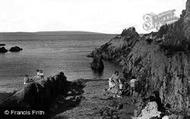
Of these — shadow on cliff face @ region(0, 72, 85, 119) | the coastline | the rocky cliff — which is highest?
the rocky cliff

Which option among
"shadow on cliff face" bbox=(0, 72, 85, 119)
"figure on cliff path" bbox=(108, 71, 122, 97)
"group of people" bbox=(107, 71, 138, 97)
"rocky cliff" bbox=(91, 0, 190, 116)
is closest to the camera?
"shadow on cliff face" bbox=(0, 72, 85, 119)

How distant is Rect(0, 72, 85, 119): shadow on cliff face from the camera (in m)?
68.7

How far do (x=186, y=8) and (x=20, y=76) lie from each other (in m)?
87.5

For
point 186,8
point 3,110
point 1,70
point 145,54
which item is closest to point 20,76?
point 1,70

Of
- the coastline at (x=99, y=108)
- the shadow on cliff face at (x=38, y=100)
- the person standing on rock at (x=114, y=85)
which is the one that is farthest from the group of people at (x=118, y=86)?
the shadow on cliff face at (x=38, y=100)

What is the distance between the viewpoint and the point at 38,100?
75.1m

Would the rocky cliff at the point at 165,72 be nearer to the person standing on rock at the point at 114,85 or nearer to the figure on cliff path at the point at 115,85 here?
the figure on cliff path at the point at 115,85

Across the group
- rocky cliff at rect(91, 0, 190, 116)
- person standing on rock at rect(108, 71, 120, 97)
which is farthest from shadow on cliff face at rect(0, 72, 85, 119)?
rocky cliff at rect(91, 0, 190, 116)

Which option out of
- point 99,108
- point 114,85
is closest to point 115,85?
point 114,85

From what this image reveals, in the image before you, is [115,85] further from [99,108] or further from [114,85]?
[99,108]

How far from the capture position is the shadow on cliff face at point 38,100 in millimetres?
68688

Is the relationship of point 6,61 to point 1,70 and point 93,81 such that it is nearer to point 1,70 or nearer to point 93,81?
point 1,70

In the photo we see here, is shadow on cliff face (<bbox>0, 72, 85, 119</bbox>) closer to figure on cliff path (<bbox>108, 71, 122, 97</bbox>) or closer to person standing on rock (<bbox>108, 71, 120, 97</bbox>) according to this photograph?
person standing on rock (<bbox>108, 71, 120, 97</bbox>)

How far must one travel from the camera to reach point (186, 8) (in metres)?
159
